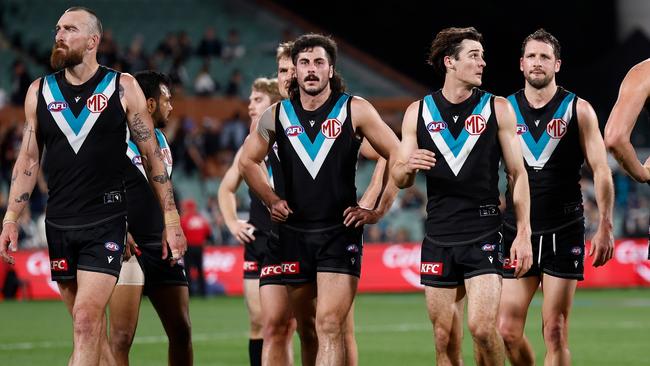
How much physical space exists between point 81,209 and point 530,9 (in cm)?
2809

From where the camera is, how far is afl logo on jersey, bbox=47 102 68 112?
8539 mm

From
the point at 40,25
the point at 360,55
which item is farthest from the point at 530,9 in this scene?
the point at 40,25

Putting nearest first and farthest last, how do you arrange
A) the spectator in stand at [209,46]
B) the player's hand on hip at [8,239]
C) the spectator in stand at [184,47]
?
the player's hand on hip at [8,239] → the spectator in stand at [184,47] → the spectator in stand at [209,46]

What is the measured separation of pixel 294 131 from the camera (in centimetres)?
918

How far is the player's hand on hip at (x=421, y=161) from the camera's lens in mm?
8758

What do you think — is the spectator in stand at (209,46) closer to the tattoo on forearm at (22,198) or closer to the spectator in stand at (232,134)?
the spectator in stand at (232,134)

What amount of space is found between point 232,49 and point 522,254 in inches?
1047

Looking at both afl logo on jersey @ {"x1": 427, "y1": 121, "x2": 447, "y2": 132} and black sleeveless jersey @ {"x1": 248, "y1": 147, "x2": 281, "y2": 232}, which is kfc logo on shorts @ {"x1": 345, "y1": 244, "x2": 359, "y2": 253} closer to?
afl logo on jersey @ {"x1": 427, "y1": 121, "x2": 447, "y2": 132}

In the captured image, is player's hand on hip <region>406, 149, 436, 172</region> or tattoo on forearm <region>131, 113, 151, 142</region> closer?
tattoo on forearm <region>131, 113, 151, 142</region>

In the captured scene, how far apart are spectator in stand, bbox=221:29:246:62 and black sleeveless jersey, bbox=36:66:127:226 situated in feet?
85.9

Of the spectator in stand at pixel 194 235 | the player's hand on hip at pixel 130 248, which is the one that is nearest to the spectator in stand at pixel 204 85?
the spectator in stand at pixel 194 235

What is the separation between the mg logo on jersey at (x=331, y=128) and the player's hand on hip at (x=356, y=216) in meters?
→ 0.56

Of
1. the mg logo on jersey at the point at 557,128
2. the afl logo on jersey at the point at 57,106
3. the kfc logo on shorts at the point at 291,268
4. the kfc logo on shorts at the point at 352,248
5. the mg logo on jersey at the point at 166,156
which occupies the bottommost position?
the kfc logo on shorts at the point at 291,268

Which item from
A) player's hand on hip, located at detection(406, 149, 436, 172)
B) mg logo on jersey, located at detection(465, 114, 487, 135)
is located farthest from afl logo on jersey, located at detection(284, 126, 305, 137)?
mg logo on jersey, located at detection(465, 114, 487, 135)
